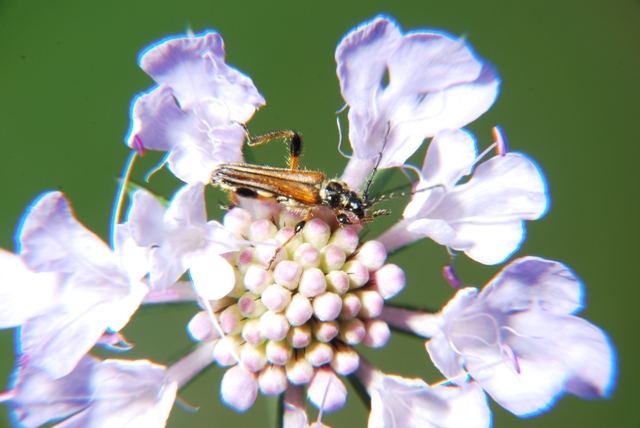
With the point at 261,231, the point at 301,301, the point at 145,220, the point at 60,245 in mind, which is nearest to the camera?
the point at 145,220

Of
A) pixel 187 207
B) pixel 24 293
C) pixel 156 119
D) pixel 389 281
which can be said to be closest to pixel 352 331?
pixel 389 281

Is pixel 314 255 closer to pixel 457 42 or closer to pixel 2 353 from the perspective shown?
pixel 457 42

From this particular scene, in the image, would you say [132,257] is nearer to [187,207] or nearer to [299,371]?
[187,207]

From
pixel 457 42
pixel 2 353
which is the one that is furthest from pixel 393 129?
pixel 2 353

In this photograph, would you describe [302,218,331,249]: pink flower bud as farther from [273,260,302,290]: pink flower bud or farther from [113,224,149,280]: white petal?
[113,224,149,280]: white petal

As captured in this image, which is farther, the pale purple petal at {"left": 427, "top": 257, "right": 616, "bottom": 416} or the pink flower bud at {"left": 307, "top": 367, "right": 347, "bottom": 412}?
the pink flower bud at {"left": 307, "top": 367, "right": 347, "bottom": 412}

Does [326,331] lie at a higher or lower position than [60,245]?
lower

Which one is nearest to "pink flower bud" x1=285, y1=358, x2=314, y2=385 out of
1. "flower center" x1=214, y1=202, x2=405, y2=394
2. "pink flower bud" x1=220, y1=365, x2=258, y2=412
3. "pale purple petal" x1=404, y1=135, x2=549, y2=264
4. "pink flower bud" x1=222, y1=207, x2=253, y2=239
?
Answer: "flower center" x1=214, y1=202, x2=405, y2=394
